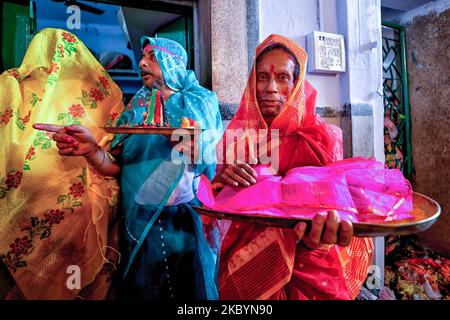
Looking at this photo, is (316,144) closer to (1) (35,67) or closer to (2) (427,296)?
(1) (35,67)

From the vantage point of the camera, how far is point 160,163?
1250mm

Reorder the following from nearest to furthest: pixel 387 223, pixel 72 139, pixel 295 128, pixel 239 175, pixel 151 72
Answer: pixel 387 223 < pixel 239 175 < pixel 72 139 < pixel 295 128 < pixel 151 72

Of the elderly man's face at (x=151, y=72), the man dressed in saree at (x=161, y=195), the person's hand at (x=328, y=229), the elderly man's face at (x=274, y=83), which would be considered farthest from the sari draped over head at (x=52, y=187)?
the person's hand at (x=328, y=229)

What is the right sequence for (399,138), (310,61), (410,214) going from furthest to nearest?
(399,138), (310,61), (410,214)

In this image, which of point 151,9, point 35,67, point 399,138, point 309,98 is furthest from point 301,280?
point 399,138

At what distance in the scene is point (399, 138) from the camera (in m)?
3.14

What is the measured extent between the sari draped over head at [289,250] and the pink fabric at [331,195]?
0.04m

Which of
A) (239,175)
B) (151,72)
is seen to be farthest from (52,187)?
(239,175)

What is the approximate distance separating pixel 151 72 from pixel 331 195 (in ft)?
3.01

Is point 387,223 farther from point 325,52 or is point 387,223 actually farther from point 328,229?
point 325,52

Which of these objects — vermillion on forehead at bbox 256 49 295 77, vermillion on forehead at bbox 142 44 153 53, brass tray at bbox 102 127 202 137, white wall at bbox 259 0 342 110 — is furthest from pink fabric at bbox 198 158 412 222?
white wall at bbox 259 0 342 110

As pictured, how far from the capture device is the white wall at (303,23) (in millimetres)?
1852

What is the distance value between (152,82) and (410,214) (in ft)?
3.56

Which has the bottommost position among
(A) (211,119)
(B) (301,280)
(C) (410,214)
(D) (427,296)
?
(D) (427,296)
